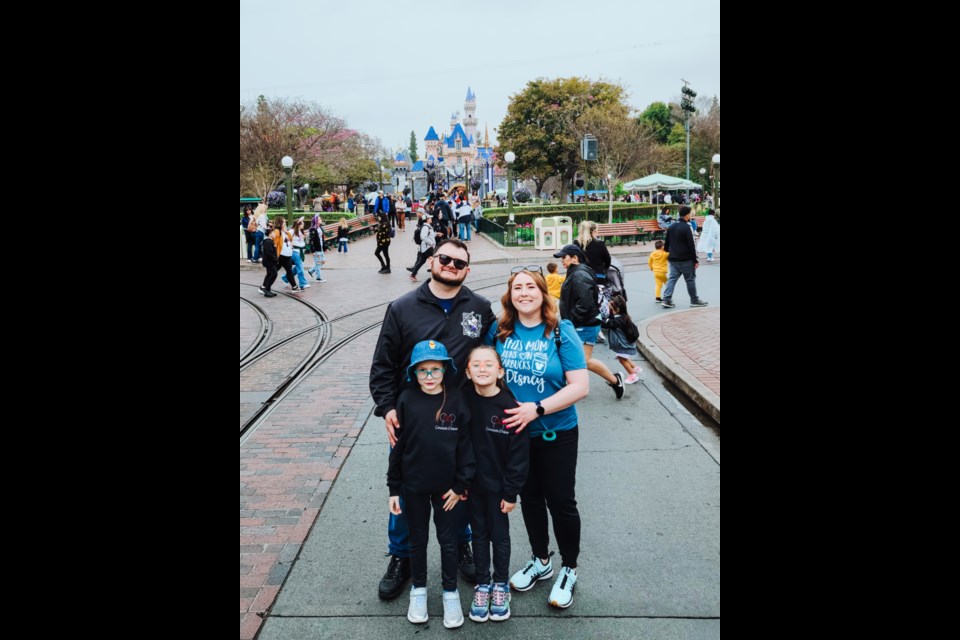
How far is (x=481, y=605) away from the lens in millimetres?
3301

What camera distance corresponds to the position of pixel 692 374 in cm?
743

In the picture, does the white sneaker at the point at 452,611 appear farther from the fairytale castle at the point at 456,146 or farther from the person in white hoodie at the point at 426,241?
the fairytale castle at the point at 456,146

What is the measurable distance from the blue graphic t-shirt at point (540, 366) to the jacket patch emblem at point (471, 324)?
0.54 feet

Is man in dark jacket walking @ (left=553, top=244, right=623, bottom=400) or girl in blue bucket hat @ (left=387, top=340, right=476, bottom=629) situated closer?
girl in blue bucket hat @ (left=387, top=340, right=476, bottom=629)

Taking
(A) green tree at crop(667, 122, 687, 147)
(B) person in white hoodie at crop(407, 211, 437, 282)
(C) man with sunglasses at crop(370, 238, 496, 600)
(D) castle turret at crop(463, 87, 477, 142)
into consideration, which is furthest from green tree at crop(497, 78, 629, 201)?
(D) castle turret at crop(463, 87, 477, 142)

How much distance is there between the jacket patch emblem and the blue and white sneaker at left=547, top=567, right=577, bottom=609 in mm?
1254

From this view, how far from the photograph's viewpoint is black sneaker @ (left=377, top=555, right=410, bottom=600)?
3.51 metres

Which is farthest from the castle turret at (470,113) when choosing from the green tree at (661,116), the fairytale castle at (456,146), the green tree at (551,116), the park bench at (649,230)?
the park bench at (649,230)

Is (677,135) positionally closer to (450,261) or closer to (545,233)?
(545,233)

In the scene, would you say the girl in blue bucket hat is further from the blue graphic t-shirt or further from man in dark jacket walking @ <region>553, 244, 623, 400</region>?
man in dark jacket walking @ <region>553, 244, 623, 400</region>

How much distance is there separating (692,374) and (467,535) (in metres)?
4.37

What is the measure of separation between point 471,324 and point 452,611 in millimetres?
1347
